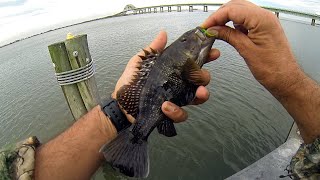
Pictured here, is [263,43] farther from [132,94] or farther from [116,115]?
[116,115]

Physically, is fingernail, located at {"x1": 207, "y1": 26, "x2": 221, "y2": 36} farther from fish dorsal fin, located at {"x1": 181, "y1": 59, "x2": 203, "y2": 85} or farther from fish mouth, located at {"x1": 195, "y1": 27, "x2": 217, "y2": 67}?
fish dorsal fin, located at {"x1": 181, "y1": 59, "x2": 203, "y2": 85}

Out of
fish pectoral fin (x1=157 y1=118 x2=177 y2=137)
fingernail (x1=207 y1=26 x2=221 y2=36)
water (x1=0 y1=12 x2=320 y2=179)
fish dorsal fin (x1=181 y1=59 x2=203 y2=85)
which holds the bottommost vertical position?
water (x1=0 y1=12 x2=320 y2=179)

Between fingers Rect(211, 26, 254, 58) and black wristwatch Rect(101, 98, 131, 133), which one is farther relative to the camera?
black wristwatch Rect(101, 98, 131, 133)

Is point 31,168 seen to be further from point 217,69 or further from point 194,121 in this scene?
point 217,69

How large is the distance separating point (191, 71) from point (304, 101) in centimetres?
156

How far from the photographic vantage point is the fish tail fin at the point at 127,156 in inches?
127

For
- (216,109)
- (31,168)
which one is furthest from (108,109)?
(216,109)

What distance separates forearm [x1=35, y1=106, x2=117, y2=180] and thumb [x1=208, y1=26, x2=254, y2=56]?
216cm

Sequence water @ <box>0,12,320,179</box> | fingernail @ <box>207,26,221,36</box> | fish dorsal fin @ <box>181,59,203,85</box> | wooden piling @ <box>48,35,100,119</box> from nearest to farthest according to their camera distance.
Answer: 1. fish dorsal fin @ <box>181,59,203,85</box>
2. fingernail @ <box>207,26,221,36</box>
3. wooden piling @ <box>48,35,100,119</box>
4. water @ <box>0,12,320,179</box>

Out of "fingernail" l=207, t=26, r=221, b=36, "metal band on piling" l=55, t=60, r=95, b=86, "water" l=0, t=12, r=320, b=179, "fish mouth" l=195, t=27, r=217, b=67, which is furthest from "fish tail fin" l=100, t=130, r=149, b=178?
"water" l=0, t=12, r=320, b=179

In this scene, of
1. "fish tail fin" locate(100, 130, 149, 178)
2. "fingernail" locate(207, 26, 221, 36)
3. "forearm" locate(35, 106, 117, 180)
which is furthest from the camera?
"fingernail" locate(207, 26, 221, 36)

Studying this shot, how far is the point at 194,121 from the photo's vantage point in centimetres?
1207

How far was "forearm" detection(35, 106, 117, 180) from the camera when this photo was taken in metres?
3.37

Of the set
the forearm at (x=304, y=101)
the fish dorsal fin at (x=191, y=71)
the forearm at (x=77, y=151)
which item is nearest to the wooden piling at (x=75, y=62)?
the forearm at (x=77, y=151)
